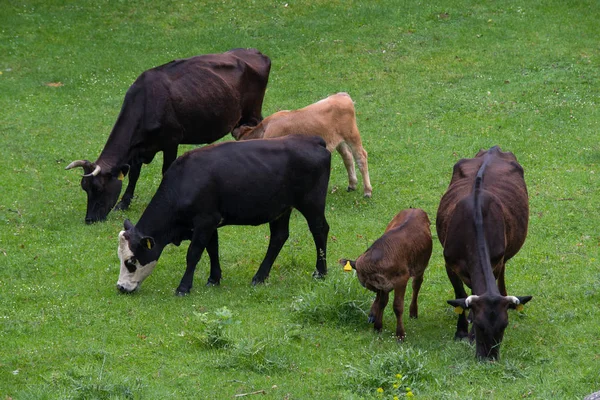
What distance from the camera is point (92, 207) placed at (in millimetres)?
16938

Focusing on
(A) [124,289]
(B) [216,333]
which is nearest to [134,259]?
(A) [124,289]

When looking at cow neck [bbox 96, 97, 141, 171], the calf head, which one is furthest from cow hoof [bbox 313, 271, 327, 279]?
cow neck [bbox 96, 97, 141, 171]

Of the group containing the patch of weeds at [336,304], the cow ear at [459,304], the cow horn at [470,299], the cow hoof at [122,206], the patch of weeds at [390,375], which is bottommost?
the cow hoof at [122,206]

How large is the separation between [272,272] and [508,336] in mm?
4113

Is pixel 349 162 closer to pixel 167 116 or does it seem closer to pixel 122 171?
pixel 167 116

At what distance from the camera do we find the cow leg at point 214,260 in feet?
45.9

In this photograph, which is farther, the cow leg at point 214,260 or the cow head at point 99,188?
the cow head at point 99,188

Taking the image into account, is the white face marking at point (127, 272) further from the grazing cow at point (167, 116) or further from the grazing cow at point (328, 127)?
the grazing cow at point (328, 127)

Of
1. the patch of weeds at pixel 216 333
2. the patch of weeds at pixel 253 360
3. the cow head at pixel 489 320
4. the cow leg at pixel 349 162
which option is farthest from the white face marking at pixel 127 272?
the cow leg at pixel 349 162

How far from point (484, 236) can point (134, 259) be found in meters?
5.10

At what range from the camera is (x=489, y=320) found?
1053 centimetres

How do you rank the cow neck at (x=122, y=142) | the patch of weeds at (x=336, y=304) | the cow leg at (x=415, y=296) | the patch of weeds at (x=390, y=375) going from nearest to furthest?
the patch of weeds at (x=390, y=375) → the patch of weeds at (x=336, y=304) → the cow leg at (x=415, y=296) → the cow neck at (x=122, y=142)

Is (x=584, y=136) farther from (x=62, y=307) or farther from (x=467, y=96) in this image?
(x=62, y=307)

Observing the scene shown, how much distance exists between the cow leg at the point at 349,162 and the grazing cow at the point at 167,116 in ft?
8.17
